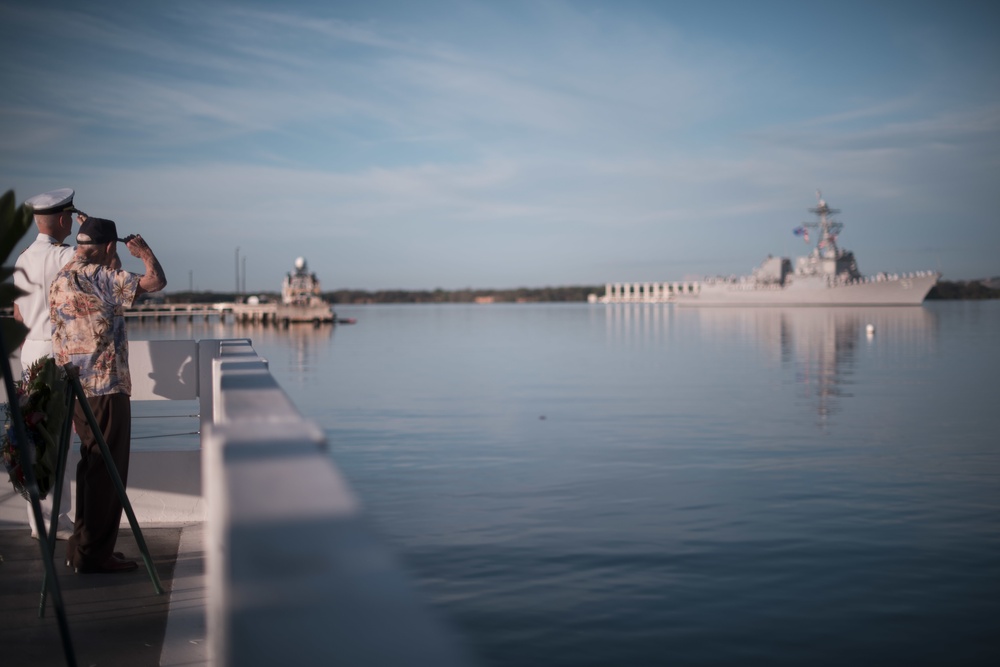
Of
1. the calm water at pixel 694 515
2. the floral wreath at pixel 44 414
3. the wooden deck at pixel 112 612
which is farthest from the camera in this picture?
the calm water at pixel 694 515

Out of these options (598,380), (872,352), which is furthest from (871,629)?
(872,352)

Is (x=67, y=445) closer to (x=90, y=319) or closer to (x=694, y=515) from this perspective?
(x=90, y=319)

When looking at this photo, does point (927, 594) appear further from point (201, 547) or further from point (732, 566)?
point (201, 547)

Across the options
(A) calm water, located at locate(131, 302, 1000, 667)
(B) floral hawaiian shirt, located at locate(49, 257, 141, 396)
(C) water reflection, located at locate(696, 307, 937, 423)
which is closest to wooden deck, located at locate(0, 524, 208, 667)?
(B) floral hawaiian shirt, located at locate(49, 257, 141, 396)

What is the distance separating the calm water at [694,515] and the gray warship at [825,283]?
100155 millimetres

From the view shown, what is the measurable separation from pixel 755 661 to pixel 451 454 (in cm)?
805

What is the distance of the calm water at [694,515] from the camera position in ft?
20.3

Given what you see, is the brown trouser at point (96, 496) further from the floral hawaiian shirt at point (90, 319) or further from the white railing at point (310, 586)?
the white railing at point (310, 586)

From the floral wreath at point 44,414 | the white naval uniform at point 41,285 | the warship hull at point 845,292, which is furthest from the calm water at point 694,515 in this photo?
the warship hull at point 845,292

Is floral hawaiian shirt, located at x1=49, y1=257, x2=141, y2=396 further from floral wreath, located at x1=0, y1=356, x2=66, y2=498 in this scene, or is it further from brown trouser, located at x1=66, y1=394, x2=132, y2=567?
floral wreath, located at x1=0, y1=356, x2=66, y2=498

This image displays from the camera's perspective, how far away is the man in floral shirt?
4.84 meters

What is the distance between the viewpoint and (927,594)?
22.7ft

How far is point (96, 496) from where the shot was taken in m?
4.85

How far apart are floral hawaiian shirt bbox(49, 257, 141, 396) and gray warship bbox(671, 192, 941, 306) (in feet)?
389
